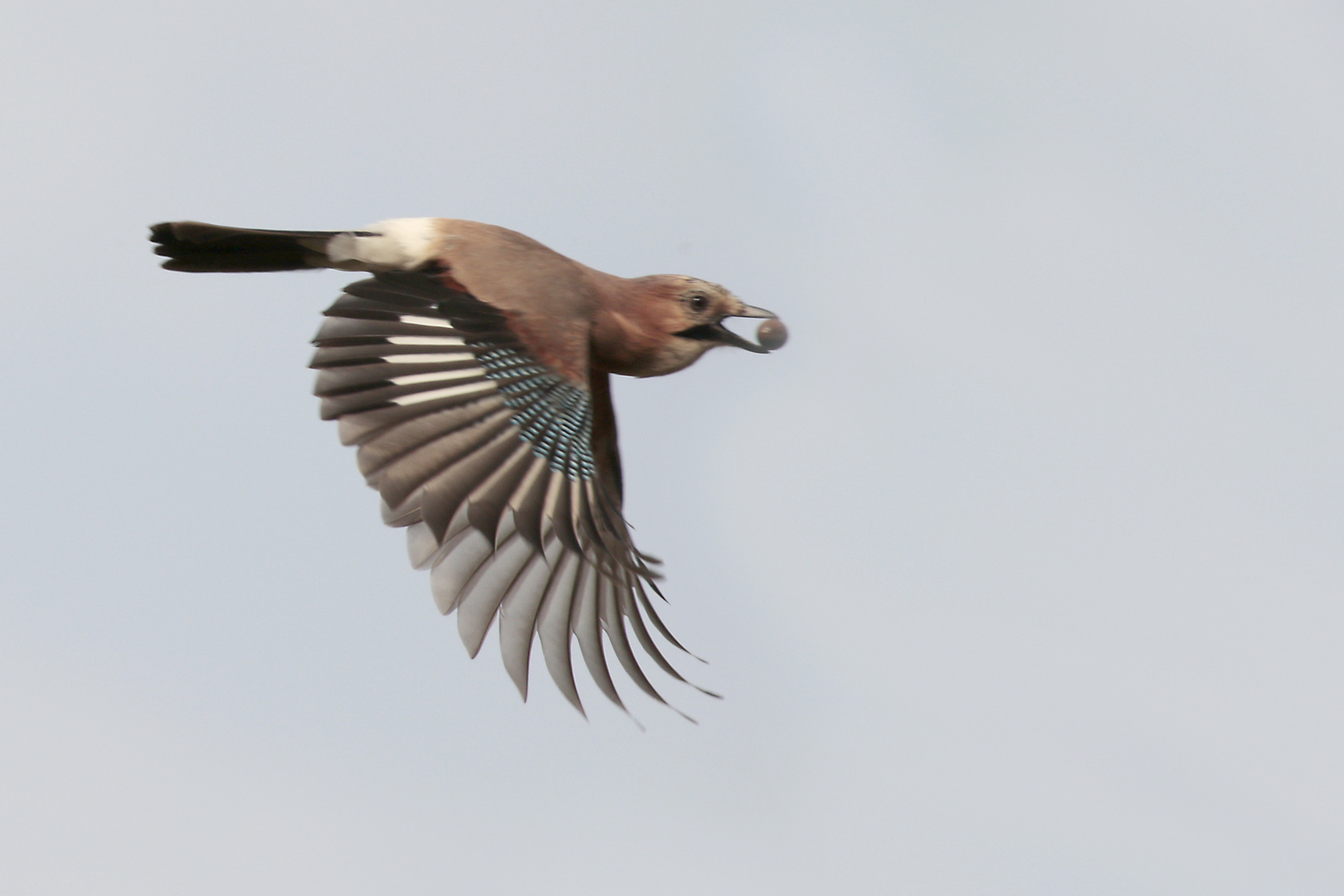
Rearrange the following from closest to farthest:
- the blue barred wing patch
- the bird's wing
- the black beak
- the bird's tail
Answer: the bird's wing, the blue barred wing patch, the bird's tail, the black beak

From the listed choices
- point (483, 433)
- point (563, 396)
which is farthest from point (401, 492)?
point (563, 396)

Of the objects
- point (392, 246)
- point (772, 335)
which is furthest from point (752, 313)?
point (392, 246)

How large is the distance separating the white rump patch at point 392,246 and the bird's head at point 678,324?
103 centimetres

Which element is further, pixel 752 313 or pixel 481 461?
pixel 752 313

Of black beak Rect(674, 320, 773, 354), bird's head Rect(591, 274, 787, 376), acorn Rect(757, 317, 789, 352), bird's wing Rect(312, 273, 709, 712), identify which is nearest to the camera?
bird's wing Rect(312, 273, 709, 712)

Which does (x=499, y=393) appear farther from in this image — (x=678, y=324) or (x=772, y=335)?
(x=772, y=335)

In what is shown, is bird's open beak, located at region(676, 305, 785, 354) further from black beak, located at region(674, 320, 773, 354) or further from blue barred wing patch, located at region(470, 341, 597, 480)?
blue barred wing patch, located at region(470, 341, 597, 480)

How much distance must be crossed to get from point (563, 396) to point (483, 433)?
0.44 metres

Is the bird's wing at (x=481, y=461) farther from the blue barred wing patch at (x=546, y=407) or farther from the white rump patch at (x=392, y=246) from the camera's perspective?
the white rump patch at (x=392, y=246)

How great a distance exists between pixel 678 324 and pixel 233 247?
2.06 meters

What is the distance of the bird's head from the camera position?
7434 mm

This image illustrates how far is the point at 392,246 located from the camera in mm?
6961

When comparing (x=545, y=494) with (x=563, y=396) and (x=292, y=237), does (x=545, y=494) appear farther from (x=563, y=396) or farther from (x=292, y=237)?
(x=292, y=237)

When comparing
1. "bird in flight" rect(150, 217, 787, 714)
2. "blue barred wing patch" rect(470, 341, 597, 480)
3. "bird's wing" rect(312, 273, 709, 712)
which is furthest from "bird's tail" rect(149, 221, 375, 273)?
"blue barred wing patch" rect(470, 341, 597, 480)
